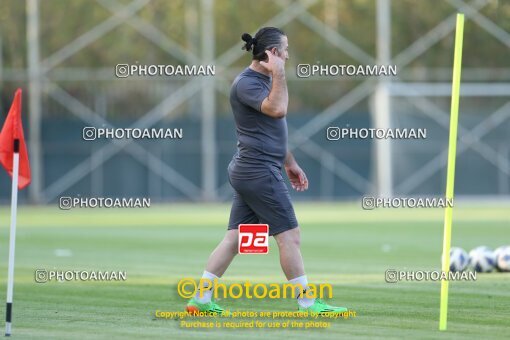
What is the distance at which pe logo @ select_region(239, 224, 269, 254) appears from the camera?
32.7 ft

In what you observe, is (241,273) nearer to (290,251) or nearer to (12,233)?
(290,251)

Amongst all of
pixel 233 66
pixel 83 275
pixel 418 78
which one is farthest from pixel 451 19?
pixel 83 275

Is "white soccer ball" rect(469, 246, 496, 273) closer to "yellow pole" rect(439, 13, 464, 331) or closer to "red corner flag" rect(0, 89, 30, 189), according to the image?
"yellow pole" rect(439, 13, 464, 331)

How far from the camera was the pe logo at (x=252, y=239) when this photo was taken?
997 cm

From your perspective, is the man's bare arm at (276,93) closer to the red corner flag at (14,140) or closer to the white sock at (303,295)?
the white sock at (303,295)

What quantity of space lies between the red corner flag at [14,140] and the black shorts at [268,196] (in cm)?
170

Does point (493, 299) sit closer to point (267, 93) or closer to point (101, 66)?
point (267, 93)

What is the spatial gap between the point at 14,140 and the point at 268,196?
2029 millimetres

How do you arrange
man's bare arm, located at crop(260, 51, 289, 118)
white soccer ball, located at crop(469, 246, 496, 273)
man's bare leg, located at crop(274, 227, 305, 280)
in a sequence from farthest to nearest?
white soccer ball, located at crop(469, 246, 496, 273)
man's bare leg, located at crop(274, 227, 305, 280)
man's bare arm, located at crop(260, 51, 289, 118)

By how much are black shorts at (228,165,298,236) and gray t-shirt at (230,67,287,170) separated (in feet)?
0.28

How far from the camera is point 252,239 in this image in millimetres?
10016

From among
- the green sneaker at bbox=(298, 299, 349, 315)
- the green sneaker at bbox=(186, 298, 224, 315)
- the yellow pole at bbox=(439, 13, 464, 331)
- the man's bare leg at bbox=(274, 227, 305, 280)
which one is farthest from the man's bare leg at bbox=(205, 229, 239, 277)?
the yellow pole at bbox=(439, 13, 464, 331)

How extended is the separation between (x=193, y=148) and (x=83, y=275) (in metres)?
27.6

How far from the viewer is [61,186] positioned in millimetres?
41156
